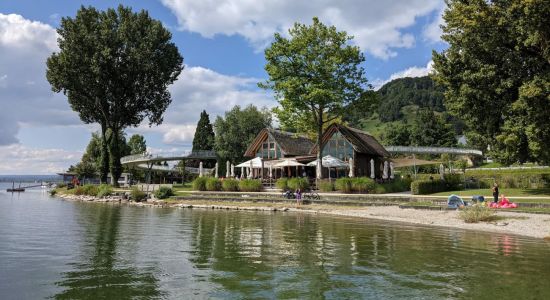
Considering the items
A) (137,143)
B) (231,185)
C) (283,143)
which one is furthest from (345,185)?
(137,143)

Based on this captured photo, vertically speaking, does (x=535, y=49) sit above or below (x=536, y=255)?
above

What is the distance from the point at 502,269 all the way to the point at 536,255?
11.1ft

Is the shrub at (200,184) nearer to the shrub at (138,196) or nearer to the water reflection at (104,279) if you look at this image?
the shrub at (138,196)

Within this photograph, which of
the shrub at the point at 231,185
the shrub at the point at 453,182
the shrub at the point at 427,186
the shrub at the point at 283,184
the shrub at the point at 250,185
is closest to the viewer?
the shrub at the point at 427,186

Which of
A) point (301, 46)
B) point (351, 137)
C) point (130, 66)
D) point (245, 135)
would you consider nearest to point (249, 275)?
point (301, 46)

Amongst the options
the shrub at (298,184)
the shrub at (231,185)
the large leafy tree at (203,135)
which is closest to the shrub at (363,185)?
the shrub at (298,184)

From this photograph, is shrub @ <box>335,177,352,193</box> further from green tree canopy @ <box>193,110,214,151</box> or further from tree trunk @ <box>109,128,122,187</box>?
green tree canopy @ <box>193,110,214,151</box>

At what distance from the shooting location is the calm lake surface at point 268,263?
33.4ft

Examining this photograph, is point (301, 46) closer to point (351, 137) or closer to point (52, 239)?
point (351, 137)

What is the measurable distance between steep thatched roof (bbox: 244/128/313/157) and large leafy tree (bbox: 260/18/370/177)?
11.1 meters

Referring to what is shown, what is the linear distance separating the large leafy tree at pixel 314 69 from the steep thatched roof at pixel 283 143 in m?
11.1

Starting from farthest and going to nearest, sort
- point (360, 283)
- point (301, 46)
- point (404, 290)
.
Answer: point (301, 46), point (360, 283), point (404, 290)

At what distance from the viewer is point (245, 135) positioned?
224ft

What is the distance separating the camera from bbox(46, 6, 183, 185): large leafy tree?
5169 cm
